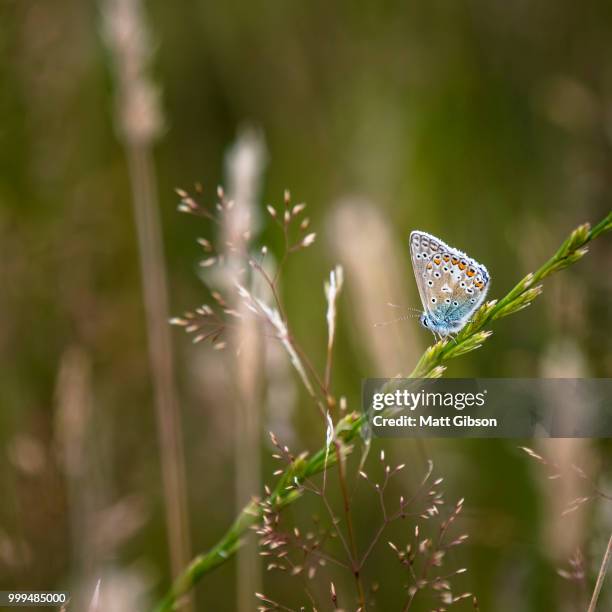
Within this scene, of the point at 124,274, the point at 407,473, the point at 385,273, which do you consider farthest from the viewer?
the point at 124,274

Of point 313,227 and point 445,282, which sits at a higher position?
point 313,227

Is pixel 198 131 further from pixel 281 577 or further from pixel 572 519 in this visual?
pixel 572 519

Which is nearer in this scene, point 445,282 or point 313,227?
point 445,282

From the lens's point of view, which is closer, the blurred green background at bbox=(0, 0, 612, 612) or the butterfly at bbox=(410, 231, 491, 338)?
the butterfly at bbox=(410, 231, 491, 338)

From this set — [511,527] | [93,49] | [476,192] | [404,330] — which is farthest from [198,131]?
[511,527]
